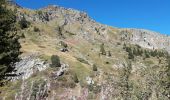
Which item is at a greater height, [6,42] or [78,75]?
[6,42]

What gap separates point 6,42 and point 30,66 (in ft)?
297

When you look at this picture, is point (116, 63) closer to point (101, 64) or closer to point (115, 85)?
point (101, 64)

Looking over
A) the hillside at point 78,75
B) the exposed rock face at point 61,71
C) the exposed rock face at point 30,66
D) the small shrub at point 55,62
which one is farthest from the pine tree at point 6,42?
the small shrub at point 55,62

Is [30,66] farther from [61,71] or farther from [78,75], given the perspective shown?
[78,75]

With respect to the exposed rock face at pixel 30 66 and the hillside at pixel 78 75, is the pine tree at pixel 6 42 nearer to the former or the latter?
the hillside at pixel 78 75

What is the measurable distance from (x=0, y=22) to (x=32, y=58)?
96419 millimetres

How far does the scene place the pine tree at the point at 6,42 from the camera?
28647 mm

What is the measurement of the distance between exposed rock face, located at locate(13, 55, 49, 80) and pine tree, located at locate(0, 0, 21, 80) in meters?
82.0

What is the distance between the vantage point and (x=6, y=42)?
29297 millimetres

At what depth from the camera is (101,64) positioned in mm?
157250

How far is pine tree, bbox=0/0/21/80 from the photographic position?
28.6 meters

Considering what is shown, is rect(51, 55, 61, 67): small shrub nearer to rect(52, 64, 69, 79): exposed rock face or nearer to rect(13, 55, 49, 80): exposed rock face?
rect(52, 64, 69, 79): exposed rock face

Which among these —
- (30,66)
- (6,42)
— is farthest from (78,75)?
(6,42)

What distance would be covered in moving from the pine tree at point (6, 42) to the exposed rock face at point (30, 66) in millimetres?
81951
